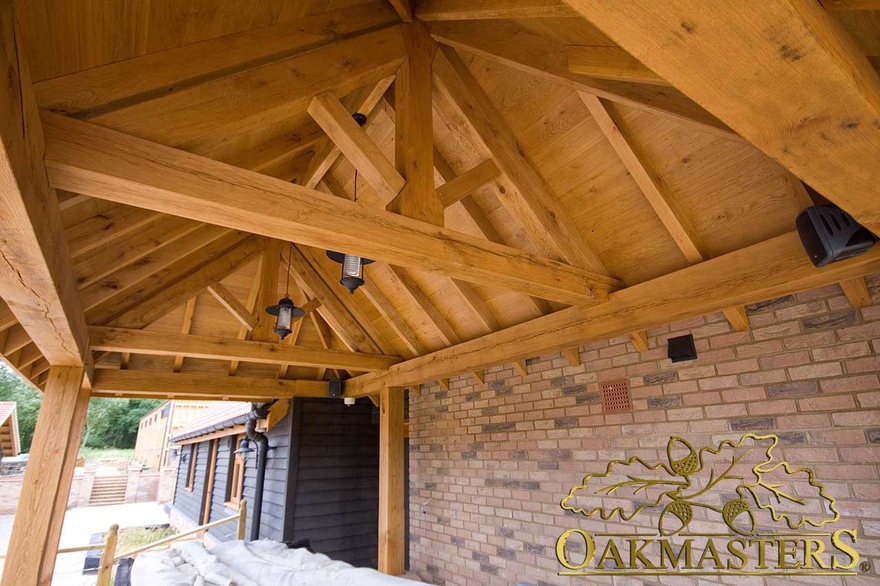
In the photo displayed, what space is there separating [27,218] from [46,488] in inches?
138

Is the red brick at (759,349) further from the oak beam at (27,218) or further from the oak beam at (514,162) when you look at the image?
the oak beam at (27,218)

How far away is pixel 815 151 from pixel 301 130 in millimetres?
3013

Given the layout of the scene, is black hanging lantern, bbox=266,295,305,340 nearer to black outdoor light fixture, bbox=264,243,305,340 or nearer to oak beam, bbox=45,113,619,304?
black outdoor light fixture, bbox=264,243,305,340

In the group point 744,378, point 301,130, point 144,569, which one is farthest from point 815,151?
point 144,569

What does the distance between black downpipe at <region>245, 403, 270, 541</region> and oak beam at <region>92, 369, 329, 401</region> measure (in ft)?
2.19

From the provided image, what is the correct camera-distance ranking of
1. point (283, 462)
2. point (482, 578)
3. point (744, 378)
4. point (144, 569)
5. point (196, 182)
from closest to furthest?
point (196, 182) < point (744, 378) < point (144, 569) < point (482, 578) < point (283, 462)

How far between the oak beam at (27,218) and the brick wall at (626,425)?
3.69 m

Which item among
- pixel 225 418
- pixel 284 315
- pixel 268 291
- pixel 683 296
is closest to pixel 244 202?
pixel 284 315

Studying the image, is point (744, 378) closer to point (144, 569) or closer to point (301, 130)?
point (301, 130)

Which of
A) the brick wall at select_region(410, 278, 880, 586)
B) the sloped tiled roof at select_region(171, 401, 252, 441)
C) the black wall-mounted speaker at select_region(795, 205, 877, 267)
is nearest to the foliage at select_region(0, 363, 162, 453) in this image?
the sloped tiled roof at select_region(171, 401, 252, 441)

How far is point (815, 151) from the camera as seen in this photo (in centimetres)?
128

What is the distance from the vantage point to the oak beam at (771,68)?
35.8 inches

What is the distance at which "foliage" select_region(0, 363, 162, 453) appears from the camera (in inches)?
1184

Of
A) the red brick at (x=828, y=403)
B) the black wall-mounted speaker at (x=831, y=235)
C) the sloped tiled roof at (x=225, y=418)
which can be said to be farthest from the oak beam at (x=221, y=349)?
the black wall-mounted speaker at (x=831, y=235)
